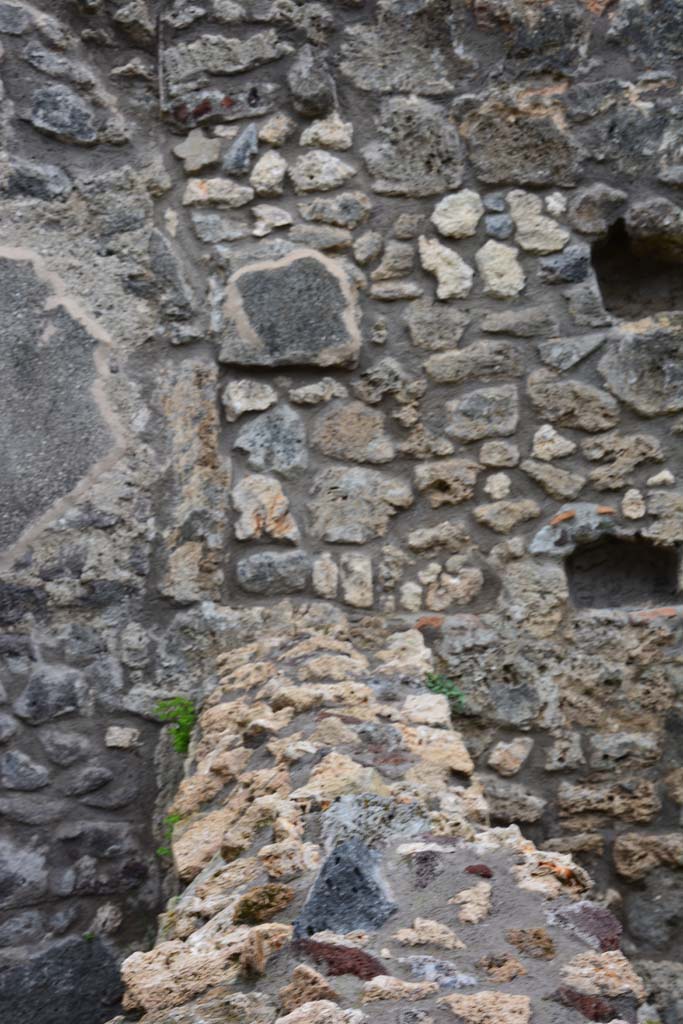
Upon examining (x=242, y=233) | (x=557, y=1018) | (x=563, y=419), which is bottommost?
(x=557, y=1018)

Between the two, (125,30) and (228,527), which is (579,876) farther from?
(125,30)

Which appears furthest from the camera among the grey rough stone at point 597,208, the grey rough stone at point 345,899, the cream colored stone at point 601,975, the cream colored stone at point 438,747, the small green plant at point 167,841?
the grey rough stone at point 597,208

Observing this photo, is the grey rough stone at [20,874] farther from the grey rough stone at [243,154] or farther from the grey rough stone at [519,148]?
the grey rough stone at [519,148]

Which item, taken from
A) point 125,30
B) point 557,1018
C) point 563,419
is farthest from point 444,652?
point 125,30

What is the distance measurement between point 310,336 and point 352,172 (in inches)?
22.1

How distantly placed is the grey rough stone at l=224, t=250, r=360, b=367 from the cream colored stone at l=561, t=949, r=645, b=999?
2.06m

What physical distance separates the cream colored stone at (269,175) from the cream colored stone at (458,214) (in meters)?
0.49

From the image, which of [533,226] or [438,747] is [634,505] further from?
[438,747]

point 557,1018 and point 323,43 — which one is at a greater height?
point 323,43

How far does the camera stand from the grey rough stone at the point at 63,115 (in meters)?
3.23

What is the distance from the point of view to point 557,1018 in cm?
123

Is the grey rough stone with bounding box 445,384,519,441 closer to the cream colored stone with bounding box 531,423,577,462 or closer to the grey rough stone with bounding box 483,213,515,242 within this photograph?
the cream colored stone with bounding box 531,423,577,462

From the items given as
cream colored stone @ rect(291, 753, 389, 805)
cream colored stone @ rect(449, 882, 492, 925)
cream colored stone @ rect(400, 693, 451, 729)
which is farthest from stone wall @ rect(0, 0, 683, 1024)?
cream colored stone @ rect(449, 882, 492, 925)

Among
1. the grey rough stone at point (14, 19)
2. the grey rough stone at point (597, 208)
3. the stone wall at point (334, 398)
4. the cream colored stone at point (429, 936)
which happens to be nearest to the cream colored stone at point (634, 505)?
the stone wall at point (334, 398)
